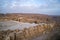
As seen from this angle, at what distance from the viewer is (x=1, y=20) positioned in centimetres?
257

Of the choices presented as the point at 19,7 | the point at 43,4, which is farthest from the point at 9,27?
the point at 43,4

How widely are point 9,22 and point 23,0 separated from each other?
2.09ft

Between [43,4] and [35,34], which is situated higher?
[43,4]

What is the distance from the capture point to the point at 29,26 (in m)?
2.57

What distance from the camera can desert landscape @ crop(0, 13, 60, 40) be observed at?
249 centimetres

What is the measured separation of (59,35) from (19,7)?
119 cm

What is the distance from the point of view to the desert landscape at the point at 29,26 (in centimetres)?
249

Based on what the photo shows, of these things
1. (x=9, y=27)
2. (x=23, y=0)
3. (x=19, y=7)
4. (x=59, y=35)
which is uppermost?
(x=23, y=0)

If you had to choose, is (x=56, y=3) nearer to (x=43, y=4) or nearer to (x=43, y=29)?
(x=43, y=4)

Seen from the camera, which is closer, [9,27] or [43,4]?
[9,27]

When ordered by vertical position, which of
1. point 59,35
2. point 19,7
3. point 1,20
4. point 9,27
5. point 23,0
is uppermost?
point 23,0

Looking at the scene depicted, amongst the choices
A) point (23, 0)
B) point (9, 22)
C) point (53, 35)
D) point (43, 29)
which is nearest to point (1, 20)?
point (9, 22)

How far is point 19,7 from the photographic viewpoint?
2.65 meters

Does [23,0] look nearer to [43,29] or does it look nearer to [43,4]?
[43,4]
